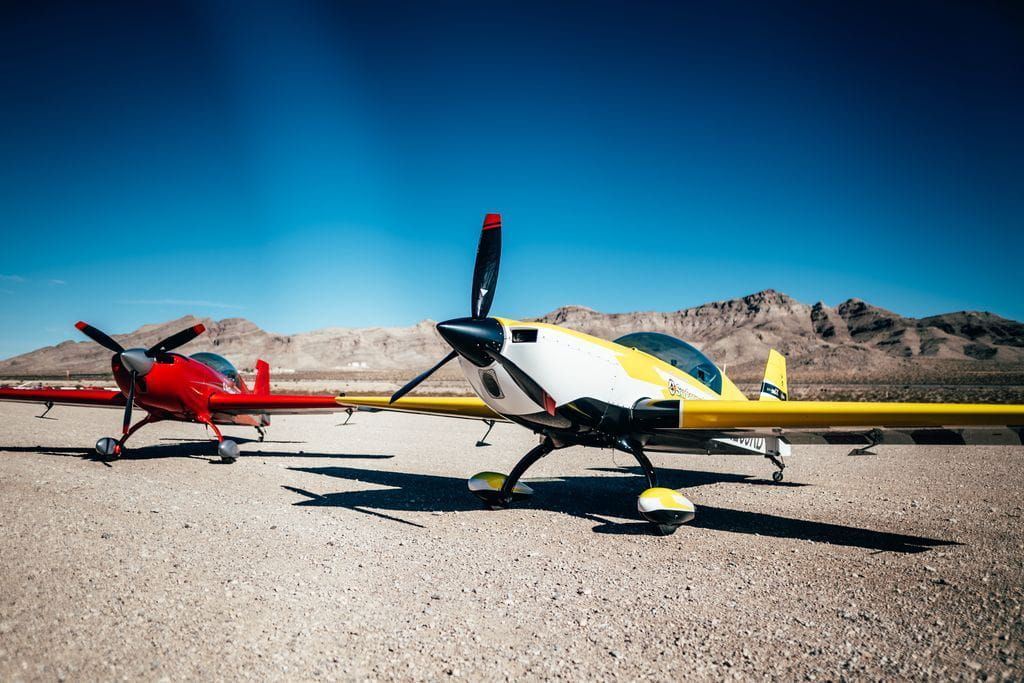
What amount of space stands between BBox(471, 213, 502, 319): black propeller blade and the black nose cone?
0.75ft

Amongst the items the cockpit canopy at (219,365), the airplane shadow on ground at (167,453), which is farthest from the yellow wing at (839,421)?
the cockpit canopy at (219,365)

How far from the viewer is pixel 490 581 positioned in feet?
15.8

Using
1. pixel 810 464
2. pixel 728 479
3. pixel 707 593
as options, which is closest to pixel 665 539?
pixel 707 593

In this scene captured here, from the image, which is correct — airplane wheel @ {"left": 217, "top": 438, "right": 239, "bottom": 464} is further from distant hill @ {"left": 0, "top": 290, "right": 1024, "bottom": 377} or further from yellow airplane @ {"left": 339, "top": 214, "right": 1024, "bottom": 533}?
distant hill @ {"left": 0, "top": 290, "right": 1024, "bottom": 377}

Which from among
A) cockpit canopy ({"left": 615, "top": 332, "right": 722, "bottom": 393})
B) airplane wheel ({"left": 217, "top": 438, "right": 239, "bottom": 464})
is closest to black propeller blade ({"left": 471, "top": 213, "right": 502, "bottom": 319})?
cockpit canopy ({"left": 615, "top": 332, "right": 722, "bottom": 393})

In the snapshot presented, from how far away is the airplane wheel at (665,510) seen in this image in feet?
20.5

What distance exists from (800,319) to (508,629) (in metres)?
200

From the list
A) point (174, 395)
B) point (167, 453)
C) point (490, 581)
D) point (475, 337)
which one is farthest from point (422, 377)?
point (167, 453)

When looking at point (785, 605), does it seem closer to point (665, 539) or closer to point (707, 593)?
point (707, 593)

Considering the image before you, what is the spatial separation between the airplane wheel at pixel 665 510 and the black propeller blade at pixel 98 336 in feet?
34.7

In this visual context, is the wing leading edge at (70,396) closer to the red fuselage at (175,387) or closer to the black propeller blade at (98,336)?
the red fuselage at (175,387)

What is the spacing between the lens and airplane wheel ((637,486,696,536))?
6.25 metres

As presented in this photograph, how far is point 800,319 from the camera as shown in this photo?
17588 cm

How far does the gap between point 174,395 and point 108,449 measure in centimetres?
173
